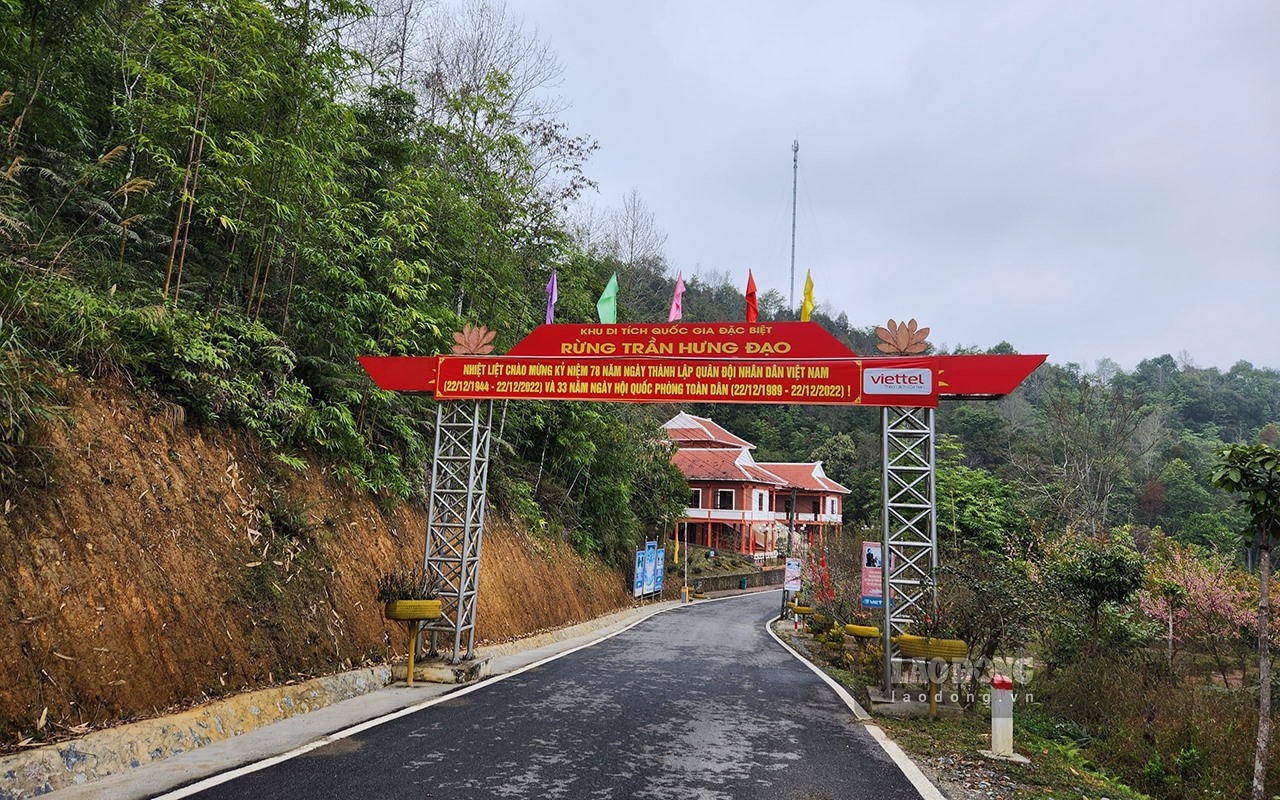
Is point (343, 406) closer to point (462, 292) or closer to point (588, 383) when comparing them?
point (588, 383)

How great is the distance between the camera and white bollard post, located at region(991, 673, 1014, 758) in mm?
6574

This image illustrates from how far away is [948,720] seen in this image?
8172 mm

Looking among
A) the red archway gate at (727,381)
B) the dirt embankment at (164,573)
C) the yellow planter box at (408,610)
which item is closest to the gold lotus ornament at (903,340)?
the red archway gate at (727,381)

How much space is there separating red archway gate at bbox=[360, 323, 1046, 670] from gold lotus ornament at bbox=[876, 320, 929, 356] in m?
0.17

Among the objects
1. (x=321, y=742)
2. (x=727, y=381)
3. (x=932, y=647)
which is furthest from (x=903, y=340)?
(x=321, y=742)

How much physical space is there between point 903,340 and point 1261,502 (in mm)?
3799

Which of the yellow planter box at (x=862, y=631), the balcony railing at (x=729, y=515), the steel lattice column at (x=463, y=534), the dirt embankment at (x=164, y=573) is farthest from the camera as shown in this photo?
the balcony railing at (x=729, y=515)

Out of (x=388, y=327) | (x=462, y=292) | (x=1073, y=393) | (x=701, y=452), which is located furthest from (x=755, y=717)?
(x=1073, y=393)

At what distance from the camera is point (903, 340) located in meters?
9.02

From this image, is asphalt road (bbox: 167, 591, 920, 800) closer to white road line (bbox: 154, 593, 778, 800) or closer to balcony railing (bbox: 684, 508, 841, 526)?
white road line (bbox: 154, 593, 778, 800)

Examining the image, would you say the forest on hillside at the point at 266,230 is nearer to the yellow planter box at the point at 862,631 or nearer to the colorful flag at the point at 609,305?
the colorful flag at the point at 609,305

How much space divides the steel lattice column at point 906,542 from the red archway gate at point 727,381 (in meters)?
0.02

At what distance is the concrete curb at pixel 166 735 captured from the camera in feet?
14.8

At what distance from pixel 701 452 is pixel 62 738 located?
141 ft
